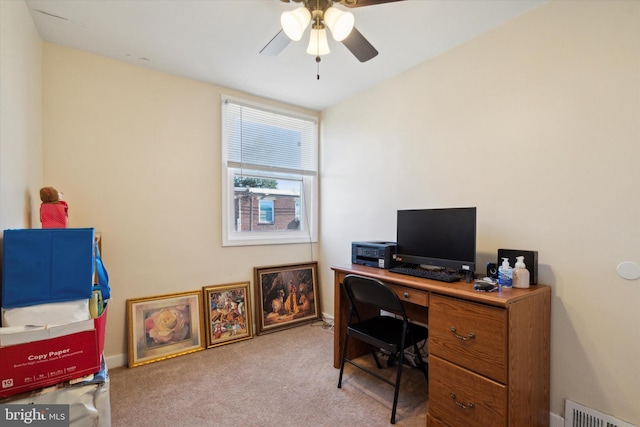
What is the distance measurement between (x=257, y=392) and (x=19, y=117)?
85.8 inches

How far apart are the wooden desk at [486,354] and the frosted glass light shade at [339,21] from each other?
4.79 ft

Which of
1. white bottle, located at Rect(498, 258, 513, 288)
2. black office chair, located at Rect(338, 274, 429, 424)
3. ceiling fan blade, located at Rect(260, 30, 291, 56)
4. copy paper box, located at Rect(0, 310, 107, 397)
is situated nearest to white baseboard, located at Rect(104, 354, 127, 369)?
copy paper box, located at Rect(0, 310, 107, 397)

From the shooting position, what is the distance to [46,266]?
113cm

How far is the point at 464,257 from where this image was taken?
1893 millimetres

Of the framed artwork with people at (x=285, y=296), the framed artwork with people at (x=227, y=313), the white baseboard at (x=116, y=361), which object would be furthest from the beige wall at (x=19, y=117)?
the framed artwork with people at (x=285, y=296)

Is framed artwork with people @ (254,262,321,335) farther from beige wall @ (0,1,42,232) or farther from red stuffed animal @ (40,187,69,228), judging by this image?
beige wall @ (0,1,42,232)

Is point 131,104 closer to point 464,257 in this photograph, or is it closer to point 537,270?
point 464,257

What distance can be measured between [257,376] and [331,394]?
601 mm

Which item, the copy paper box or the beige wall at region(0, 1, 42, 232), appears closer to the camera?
the copy paper box

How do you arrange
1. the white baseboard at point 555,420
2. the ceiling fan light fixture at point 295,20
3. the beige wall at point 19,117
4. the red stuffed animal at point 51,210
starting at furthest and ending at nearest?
1. the white baseboard at point 555,420
2. the red stuffed animal at point 51,210
3. the ceiling fan light fixture at point 295,20
4. the beige wall at point 19,117

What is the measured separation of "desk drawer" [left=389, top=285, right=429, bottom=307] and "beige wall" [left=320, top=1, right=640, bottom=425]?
626mm

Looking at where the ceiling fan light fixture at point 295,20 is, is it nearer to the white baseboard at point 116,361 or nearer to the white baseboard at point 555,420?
the white baseboard at point 555,420

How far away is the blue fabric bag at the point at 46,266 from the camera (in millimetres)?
1077

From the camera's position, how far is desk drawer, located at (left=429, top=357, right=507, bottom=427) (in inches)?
57.0
